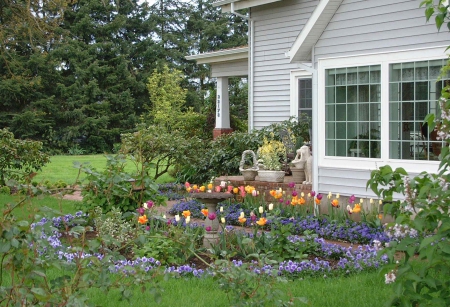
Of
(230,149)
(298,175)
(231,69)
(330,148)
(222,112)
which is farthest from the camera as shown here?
(222,112)

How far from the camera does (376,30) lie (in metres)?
8.63

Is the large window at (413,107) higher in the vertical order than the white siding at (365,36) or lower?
lower

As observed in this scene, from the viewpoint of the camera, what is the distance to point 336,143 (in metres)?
9.09

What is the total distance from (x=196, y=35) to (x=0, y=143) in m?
28.7

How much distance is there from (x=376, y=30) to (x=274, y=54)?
542 centimetres

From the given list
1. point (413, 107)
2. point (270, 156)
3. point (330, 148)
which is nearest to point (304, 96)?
point (270, 156)

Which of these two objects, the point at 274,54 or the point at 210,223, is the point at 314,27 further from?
the point at 274,54

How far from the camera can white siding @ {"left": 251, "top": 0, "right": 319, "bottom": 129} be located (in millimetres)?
13516

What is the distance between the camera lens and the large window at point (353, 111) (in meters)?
8.61

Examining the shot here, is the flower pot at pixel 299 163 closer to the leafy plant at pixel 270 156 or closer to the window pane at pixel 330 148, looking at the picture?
the leafy plant at pixel 270 156

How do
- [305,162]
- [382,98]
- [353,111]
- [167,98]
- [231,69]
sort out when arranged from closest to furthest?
[382,98], [353,111], [305,162], [231,69], [167,98]

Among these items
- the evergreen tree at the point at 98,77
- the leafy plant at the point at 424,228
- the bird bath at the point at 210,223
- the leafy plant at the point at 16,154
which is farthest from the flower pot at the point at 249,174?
the evergreen tree at the point at 98,77

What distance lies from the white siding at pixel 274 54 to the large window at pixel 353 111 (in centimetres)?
439

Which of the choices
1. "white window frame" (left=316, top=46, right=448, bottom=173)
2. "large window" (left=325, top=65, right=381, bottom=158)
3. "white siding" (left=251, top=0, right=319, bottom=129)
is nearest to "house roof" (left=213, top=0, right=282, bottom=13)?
"white siding" (left=251, top=0, right=319, bottom=129)
